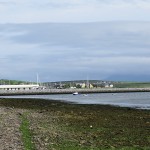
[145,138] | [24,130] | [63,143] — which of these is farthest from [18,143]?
[145,138]

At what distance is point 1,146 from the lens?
59.9ft

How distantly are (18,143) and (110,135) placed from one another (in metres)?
6.46

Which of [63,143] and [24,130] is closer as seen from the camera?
[63,143]

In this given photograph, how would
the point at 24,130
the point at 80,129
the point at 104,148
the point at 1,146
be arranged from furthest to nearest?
the point at 80,129 < the point at 24,130 < the point at 104,148 < the point at 1,146

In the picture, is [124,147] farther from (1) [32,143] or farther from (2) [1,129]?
(2) [1,129]

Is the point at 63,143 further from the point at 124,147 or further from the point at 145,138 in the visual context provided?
the point at 145,138

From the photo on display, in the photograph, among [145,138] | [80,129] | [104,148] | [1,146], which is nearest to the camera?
[1,146]

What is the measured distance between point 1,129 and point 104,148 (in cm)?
713

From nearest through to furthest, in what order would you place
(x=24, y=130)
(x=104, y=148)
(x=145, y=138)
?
1. (x=104, y=148)
2. (x=145, y=138)
3. (x=24, y=130)

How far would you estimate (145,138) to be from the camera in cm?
2300

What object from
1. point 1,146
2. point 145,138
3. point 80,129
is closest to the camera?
point 1,146

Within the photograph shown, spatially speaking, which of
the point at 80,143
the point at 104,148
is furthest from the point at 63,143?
the point at 104,148

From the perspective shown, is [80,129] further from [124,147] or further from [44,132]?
[124,147]

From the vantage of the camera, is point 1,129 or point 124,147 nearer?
point 124,147
